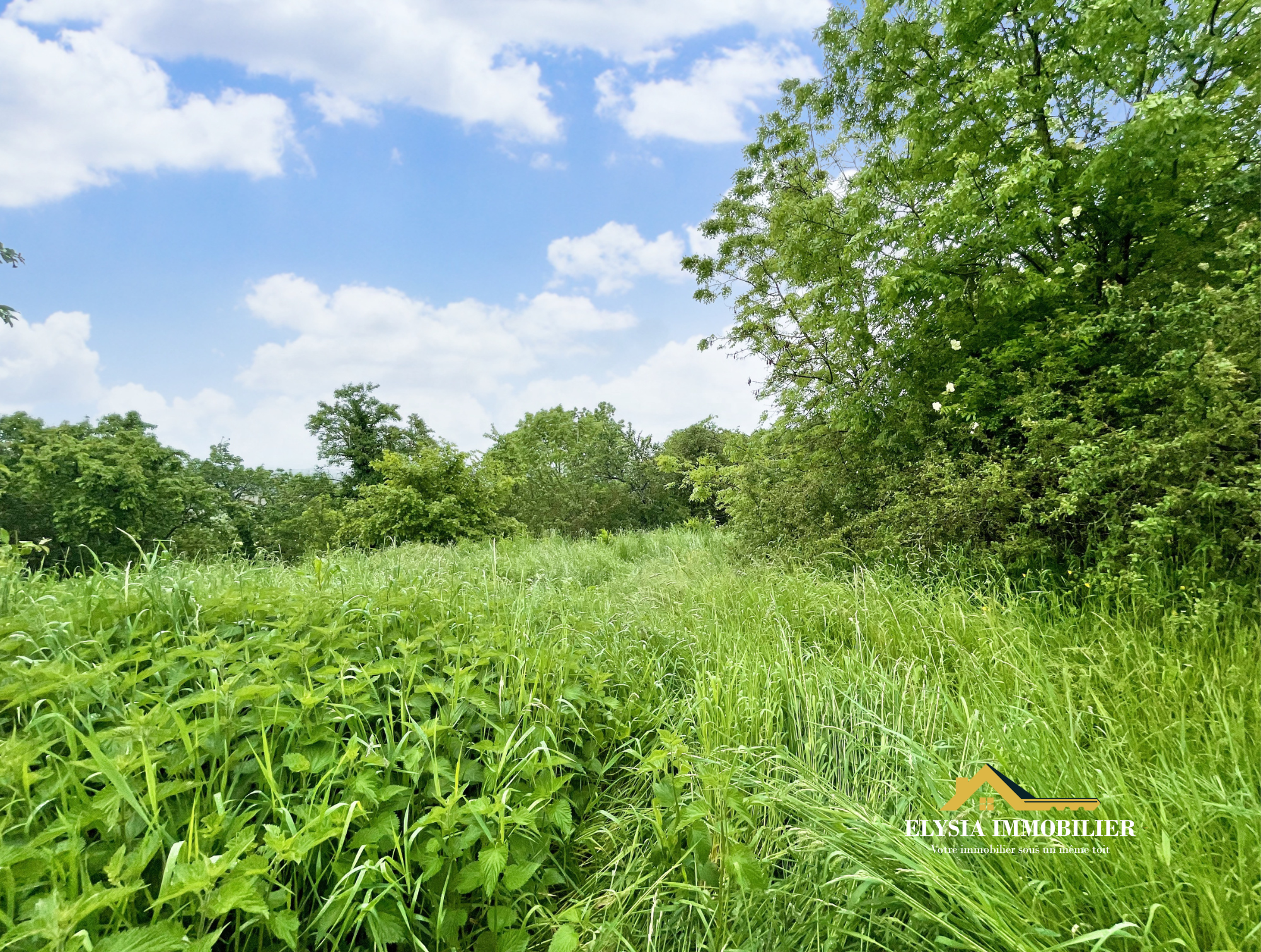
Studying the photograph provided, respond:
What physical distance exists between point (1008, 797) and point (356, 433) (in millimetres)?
27687

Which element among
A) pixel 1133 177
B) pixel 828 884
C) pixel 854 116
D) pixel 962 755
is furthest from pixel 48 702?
pixel 854 116

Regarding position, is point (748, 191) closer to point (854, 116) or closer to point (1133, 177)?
point (854, 116)

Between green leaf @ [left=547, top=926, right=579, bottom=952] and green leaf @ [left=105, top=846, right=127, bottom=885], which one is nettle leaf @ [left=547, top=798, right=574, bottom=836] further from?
green leaf @ [left=105, top=846, right=127, bottom=885]

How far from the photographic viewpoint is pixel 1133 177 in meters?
3.77

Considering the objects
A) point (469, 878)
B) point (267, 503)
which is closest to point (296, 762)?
point (469, 878)

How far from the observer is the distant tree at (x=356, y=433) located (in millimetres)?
24609

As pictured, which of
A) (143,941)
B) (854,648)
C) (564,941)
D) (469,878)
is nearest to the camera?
(143,941)

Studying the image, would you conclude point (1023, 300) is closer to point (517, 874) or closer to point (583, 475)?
point (517, 874)

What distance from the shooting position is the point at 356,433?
2489 cm

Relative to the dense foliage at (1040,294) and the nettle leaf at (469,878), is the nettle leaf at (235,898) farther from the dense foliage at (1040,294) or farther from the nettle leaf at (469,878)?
the dense foliage at (1040,294)

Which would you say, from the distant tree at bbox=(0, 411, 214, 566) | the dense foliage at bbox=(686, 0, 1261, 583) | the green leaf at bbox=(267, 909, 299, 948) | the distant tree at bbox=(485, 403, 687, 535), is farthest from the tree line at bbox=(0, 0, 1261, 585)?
the distant tree at bbox=(0, 411, 214, 566)

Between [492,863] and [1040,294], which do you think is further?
[1040,294]

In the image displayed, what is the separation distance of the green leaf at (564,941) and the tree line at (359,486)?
8231mm

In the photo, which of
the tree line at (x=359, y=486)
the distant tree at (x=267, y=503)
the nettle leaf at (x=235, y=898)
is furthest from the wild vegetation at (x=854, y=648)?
the distant tree at (x=267, y=503)
